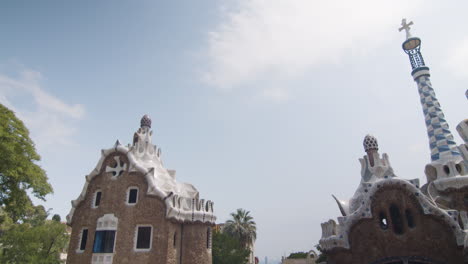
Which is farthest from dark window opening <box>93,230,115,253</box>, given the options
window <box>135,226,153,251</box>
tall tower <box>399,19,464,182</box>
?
tall tower <box>399,19,464,182</box>

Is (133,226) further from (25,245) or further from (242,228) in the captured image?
(242,228)

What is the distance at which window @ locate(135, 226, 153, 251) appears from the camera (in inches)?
683

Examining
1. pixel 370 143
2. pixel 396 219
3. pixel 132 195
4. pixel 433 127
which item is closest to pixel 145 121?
pixel 132 195

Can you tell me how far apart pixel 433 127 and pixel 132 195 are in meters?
19.2

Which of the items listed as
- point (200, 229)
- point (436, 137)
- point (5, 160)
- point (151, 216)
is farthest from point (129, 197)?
point (436, 137)

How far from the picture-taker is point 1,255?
16.5m

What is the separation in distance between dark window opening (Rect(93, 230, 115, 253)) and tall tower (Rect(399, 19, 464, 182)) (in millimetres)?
18825

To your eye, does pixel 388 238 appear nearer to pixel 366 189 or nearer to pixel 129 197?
pixel 366 189

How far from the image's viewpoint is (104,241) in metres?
18.0

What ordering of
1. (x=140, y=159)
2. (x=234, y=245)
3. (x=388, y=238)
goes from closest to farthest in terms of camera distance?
1. (x=388, y=238)
2. (x=140, y=159)
3. (x=234, y=245)

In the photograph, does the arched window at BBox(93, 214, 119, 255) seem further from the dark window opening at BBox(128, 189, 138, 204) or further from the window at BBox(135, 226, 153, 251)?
the window at BBox(135, 226, 153, 251)

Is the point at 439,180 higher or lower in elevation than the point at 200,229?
higher

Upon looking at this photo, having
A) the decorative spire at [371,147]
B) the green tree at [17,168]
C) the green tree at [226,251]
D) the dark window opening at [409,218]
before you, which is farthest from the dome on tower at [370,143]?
the green tree at [17,168]

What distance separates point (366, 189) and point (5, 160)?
1837cm
